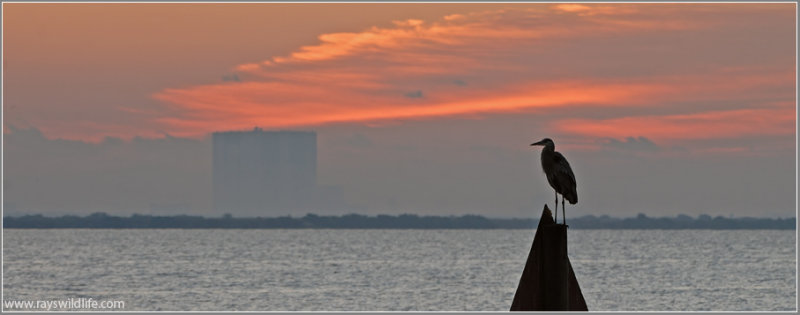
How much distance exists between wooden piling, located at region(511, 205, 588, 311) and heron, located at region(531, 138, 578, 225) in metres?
2.00

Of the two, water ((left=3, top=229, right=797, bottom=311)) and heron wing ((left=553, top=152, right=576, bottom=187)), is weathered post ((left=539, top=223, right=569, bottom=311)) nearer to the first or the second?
heron wing ((left=553, top=152, right=576, bottom=187))

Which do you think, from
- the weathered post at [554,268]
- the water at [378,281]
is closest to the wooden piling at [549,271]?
the weathered post at [554,268]

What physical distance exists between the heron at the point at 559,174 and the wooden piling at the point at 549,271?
6.58 feet

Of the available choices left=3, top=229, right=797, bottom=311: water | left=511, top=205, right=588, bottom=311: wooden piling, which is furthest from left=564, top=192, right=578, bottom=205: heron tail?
left=3, top=229, right=797, bottom=311: water

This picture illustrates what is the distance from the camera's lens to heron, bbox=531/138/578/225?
17.1m

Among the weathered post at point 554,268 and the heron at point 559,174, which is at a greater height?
the heron at point 559,174

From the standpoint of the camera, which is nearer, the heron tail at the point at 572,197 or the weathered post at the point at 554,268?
the weathered post at the point at 554,268

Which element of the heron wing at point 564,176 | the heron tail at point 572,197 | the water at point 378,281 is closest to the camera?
the heron wing at point 564,176

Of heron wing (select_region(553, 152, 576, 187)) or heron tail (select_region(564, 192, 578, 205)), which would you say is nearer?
heron wing (select_region(553, 152, 576, 187))

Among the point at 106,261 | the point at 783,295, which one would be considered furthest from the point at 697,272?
the point at 106,261

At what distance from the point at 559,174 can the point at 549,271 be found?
2.39 meters

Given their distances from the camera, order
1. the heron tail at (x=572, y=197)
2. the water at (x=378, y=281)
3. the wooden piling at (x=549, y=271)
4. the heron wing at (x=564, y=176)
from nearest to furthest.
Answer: the wooden piling at (x=549, y=271), the heron wing at (x=564, y=176), the heron tail at (x=572, y=197), the water at (x=378, y=281)

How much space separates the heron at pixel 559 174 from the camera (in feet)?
56.1

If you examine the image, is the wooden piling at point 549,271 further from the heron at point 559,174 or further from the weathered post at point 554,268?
the heron at point 559,174
